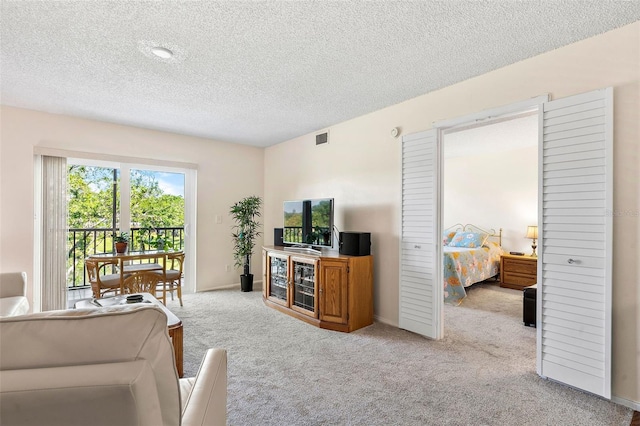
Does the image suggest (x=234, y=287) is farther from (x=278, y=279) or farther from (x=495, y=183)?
(x=495, y=183)

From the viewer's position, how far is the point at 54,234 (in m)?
3.85

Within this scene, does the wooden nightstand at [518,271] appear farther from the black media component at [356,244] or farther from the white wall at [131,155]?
the white wall at [131,155]

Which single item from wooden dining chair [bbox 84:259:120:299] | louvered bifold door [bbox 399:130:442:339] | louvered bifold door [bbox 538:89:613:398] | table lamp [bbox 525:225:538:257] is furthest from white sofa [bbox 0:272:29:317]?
table lamp [bbox 525:225:538:257]

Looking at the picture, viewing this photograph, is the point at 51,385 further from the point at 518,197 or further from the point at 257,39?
the point at 518,197

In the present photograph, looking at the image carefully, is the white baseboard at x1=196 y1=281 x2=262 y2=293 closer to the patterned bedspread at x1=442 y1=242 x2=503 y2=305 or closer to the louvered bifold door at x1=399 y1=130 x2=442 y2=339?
the louvered bifold door at x1=399 y1=130 x2=442 y2=339

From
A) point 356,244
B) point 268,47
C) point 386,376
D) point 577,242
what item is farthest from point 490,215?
point 268,47

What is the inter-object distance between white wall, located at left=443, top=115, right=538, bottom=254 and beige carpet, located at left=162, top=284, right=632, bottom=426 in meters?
2.66

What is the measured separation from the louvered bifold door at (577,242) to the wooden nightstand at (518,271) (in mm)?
3209

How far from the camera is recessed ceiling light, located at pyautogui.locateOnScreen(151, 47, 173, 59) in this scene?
7.62ft

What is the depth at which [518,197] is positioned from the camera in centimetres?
584

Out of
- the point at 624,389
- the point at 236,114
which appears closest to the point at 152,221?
the point at 236,114

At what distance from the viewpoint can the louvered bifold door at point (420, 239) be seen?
10.2 feet

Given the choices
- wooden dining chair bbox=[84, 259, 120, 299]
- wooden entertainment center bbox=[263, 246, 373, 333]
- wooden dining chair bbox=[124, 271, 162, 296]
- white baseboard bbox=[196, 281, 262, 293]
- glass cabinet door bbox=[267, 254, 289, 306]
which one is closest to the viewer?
wooden entertainment center bbox=[263, 246, 373, 333]

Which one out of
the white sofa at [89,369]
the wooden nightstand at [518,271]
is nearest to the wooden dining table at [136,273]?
the white sofa at [89,369]
